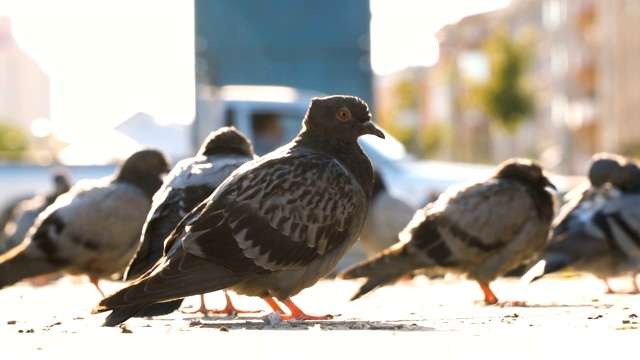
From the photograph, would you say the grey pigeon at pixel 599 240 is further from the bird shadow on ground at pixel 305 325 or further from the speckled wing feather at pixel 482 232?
the bird shadow on ground at pixel 305 325

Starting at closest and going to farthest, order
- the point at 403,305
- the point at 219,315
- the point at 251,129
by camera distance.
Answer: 1. the point at 219,315
2. the point at 403,305
3. the point at 251,129

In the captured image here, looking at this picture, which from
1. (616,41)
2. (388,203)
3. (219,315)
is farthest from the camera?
(616,41)

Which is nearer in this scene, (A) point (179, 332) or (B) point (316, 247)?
(A) point (179, 332)

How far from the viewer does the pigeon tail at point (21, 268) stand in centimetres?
1031

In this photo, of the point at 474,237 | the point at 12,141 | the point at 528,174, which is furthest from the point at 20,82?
the point at 474,237

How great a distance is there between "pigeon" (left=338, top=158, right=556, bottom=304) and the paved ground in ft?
0.80

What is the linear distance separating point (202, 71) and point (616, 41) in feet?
142

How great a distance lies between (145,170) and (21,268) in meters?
1.23

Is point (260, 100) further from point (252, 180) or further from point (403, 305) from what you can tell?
point (252, 180)

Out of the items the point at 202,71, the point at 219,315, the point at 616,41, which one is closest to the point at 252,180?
the point at 219,315

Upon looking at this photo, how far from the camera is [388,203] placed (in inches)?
529

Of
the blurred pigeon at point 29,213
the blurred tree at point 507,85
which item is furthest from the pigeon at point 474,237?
the blurred tree at point 507,85

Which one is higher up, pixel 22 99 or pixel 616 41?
pixel 616 41

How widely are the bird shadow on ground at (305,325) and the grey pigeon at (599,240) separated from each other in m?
3.41
